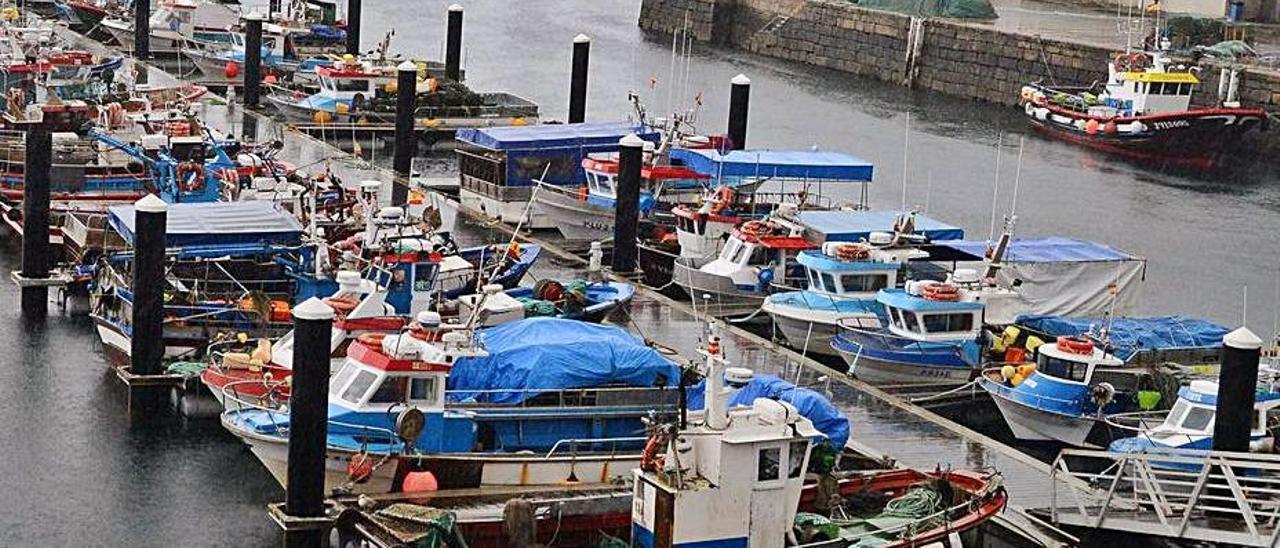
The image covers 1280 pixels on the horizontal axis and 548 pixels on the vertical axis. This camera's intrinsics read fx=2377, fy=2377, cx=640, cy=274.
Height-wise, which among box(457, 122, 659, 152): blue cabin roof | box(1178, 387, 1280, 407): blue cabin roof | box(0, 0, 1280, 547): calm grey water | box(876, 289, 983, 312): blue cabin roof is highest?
box(457, 122, 659, 152): blue cabin roof

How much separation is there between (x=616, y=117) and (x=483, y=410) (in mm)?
35129

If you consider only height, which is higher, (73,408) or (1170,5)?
(1170,5)

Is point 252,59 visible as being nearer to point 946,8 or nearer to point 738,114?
point 738,114

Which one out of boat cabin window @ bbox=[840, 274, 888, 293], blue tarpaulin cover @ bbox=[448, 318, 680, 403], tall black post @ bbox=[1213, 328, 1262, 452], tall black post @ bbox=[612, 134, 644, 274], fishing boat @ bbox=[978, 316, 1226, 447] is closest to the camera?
blue tarpaulin cover @ bbox=[448, 318, 680, 403]

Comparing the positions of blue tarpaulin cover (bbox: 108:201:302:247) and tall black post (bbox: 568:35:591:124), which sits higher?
tall black post (bbox: 568:35:591:124)

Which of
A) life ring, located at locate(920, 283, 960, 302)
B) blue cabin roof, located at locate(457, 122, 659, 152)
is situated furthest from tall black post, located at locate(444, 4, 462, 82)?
life ring, located at locate(920, 283, 960, 302)

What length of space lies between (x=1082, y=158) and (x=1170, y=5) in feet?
46.5

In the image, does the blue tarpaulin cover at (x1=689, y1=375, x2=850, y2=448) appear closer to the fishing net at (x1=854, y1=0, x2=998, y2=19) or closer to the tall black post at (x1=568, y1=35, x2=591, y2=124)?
the tall black post at (x1=568, y1=35, x2=591, y2=124)

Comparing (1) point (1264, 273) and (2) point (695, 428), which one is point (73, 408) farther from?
(1) point (1264, 273)

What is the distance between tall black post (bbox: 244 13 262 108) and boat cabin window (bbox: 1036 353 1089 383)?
25.1 m

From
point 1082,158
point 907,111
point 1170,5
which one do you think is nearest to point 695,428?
point 1082,158

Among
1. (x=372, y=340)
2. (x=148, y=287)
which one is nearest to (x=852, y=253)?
(x=148, y=287)

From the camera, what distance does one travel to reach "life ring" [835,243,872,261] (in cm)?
3259

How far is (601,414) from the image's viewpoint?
24594mm
